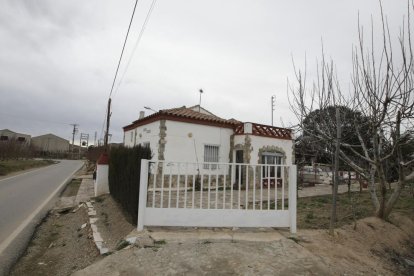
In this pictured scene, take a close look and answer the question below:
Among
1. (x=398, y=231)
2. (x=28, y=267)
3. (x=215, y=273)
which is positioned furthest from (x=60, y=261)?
(x=398, y=231)

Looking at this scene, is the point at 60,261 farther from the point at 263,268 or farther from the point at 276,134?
the point at 276,134

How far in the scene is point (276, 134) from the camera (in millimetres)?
18625

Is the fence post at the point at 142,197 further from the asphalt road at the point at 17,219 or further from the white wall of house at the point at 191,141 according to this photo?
the white wall of house at the point at 191,141

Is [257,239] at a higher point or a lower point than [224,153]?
lower

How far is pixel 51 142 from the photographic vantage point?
113938 mm

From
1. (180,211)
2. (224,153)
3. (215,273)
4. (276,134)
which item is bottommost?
(215,273)

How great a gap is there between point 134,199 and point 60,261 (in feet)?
5.95

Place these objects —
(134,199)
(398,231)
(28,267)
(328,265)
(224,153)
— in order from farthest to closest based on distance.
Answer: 1. (224,153)
2. (398,231)
3. (134,199)
4. (28,267)
5. (328,265)

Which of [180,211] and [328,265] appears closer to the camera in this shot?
[328,265]

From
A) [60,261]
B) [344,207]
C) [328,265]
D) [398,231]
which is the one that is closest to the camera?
[328,265]

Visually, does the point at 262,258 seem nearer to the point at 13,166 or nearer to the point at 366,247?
the point at 366,247

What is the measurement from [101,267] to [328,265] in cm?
344

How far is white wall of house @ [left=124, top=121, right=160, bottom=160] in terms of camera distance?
16014 millimetres

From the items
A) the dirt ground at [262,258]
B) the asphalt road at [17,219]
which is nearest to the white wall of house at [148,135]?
the asphalt road at [17,219]
